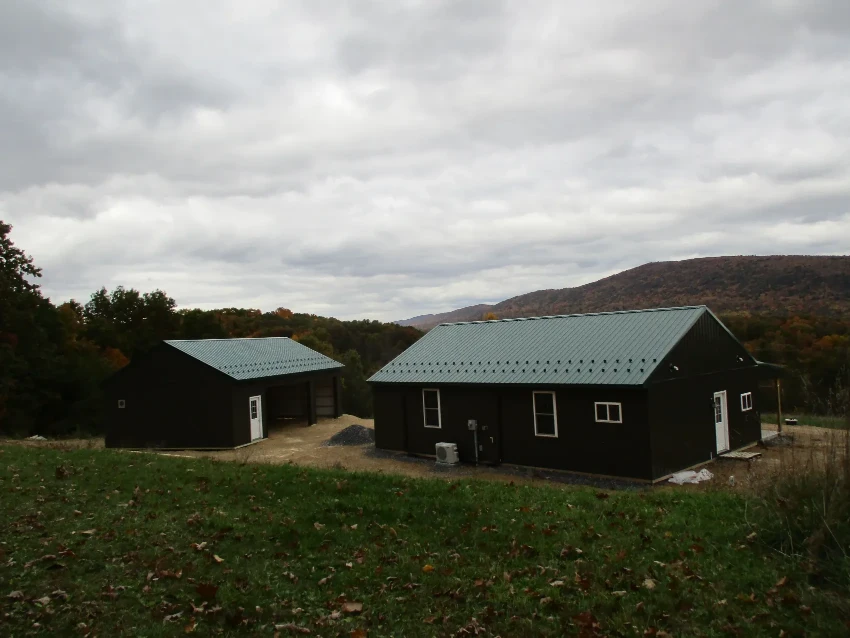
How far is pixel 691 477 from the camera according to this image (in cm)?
1543

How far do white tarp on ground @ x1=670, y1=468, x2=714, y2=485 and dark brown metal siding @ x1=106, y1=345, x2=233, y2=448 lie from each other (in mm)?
16199

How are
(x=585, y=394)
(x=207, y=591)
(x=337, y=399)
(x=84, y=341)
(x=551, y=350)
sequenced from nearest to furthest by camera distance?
(x=207, y=591) → (x=585, y=394) → (x=551, y=350) → (x=337, y=399) → (x=84, y=341)

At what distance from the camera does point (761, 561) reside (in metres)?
6.28

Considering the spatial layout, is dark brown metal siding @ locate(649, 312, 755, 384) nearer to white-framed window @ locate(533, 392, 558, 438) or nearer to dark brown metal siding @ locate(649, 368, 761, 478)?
dark brown metal siding @ locate(649, 368, 761, 478)

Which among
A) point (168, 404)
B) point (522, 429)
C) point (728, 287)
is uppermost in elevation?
point (728, 287)

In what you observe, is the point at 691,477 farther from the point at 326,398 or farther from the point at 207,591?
the point at 326,398

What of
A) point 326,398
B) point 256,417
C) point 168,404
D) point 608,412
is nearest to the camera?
point 608,412

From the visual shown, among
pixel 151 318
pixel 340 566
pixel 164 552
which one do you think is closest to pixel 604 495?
pixel 340 566

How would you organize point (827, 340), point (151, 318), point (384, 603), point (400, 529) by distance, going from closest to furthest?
point (384, 603) → point (400, 529) → point (827, 340) → point (151, 318)

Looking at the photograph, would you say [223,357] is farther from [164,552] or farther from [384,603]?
[384,603]

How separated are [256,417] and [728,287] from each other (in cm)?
5729

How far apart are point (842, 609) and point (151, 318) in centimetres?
5556

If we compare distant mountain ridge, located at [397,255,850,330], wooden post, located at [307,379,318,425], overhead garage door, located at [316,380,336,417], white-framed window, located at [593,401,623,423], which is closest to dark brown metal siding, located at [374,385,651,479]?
white-framed window, located at [593,401,623,423]

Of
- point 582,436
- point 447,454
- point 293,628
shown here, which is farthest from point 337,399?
point 293,628
